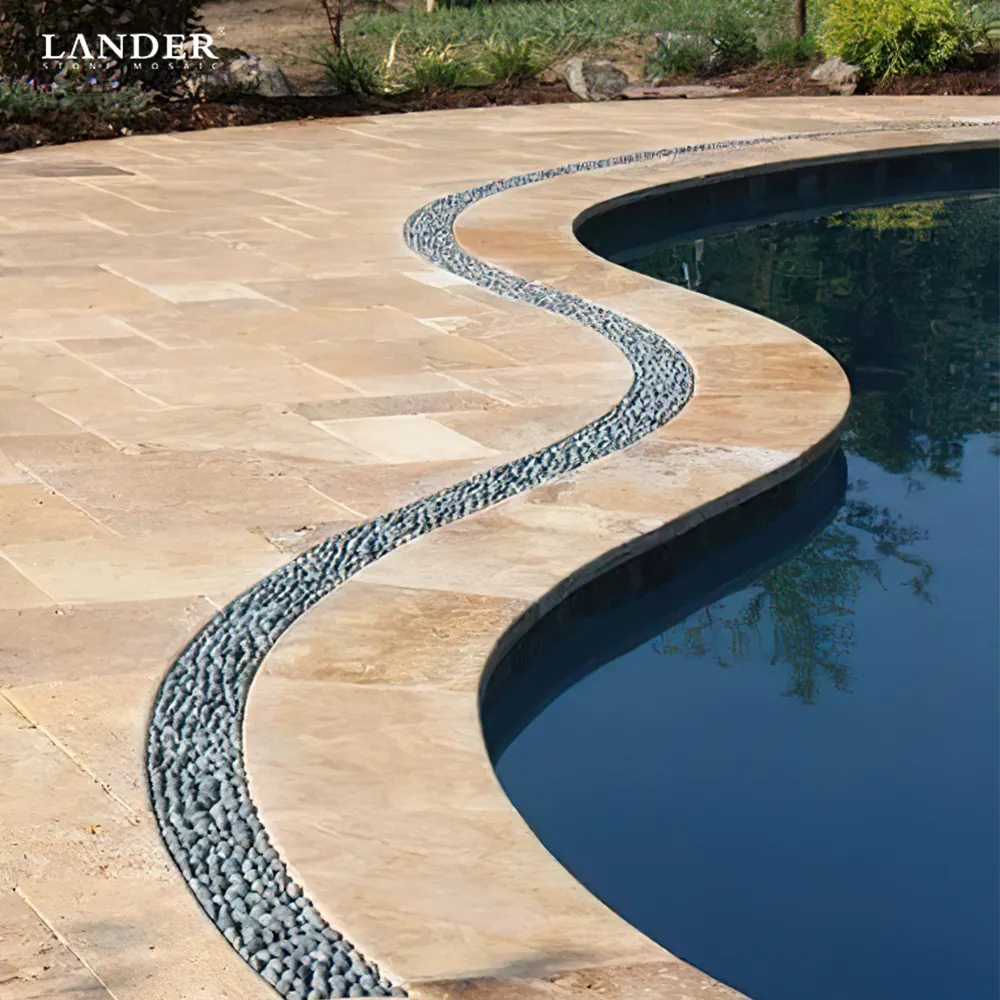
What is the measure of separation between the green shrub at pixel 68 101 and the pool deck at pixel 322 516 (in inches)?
74.7

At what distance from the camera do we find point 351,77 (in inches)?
481

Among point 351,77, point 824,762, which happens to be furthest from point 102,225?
point 824,762

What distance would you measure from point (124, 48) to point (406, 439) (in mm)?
7399

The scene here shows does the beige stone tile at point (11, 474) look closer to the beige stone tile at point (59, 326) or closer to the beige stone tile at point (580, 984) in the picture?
the beige stone tile at point (59, 326)

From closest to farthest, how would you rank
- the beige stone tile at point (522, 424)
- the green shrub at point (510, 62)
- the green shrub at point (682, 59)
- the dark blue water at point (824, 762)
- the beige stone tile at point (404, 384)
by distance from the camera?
the dark blue water at point (824, 762)
the beige stone tile at point (522, 424)
the beige stone tile at point (404, 384)
the green shrub at point (510, 62)
the green shrub at point (682, 59)

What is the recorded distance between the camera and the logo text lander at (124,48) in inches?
421

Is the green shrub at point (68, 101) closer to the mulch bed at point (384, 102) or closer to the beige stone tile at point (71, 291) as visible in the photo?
the mulch bed at point (384, 102)

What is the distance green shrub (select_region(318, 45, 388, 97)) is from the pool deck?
3.93 meters

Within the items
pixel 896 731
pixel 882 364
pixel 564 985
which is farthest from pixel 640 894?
pixel 882 364

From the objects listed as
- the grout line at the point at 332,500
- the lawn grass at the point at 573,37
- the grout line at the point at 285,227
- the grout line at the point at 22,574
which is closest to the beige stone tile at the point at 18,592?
the grout line at the point at 22,574

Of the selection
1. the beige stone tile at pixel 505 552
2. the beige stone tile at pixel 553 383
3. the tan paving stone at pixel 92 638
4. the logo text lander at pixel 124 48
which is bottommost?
the tan paving stone at pixel 92 638

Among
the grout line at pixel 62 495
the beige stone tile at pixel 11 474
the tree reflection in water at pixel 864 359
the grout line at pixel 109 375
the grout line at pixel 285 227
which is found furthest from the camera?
the grout line at pixel 285 227

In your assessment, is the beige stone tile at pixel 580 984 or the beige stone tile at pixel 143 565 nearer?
the beige stone tile at pixel 580 984

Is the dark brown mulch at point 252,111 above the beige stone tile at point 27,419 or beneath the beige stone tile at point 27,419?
above
